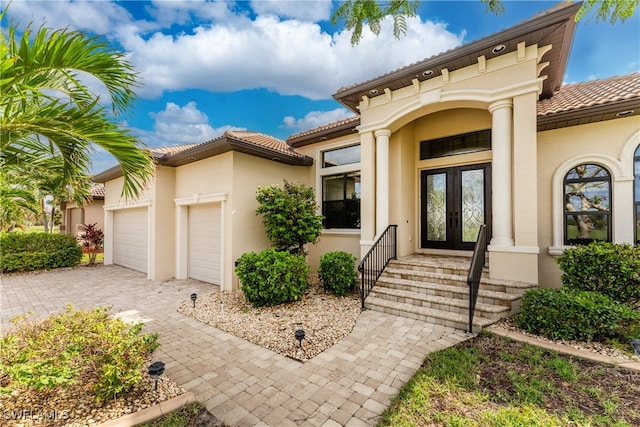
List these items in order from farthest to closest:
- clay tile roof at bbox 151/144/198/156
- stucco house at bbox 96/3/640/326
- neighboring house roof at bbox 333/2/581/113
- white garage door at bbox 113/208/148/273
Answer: white garage door at bbox 113/208/148/273
clay tile roof at bbox 151/144/198/156
stucco house at bbox 96/3/640/326
neighboring house roof at bbox 333/2/581/113

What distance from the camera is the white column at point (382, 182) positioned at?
707cm

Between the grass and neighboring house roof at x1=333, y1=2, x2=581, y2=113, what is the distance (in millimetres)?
5321

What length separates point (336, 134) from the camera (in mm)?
8719

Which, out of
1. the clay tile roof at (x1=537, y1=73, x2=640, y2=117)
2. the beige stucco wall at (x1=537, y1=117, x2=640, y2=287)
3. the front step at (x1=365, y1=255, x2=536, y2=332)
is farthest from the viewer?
the beige stucco wall at (x1=537, y1=117, x2=640, y2=287)

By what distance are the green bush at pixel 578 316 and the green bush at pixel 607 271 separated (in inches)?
10.8

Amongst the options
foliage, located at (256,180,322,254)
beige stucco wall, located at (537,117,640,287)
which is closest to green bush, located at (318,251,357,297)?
foliage, located at (256,180,322,254)

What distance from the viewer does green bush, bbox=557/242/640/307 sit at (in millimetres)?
4262

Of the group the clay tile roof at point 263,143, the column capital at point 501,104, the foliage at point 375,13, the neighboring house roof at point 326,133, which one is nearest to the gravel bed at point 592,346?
the column capital at point 501,104

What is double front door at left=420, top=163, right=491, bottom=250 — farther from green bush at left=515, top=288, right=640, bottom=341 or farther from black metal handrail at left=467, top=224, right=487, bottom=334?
green bush at left=515, top=288, right=640, bottom=341

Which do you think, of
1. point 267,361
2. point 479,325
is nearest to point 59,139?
point 267,361

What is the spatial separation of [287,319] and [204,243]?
187 inches

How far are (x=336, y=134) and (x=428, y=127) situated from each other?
2781 mm

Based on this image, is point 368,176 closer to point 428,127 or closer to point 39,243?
point 428,127

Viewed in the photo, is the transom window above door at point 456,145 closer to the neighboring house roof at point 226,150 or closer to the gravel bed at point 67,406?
the neighboring house roof at point 226,150
